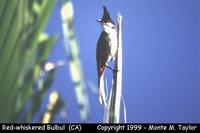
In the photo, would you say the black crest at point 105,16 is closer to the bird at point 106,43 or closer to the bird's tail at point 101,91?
the bird at point 106,43

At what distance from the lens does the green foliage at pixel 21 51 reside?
1.95 feet

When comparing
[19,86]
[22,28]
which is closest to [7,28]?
[22,28]

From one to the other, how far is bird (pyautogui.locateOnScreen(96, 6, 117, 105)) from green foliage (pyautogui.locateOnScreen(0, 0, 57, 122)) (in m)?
0.76

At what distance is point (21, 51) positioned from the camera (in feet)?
2.08

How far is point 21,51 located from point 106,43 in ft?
2.66

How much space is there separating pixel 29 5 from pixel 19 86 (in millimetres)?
183

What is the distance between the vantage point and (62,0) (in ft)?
2.13

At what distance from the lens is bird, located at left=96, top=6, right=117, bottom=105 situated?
140 centimetres

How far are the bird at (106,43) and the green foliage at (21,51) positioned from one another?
76cm

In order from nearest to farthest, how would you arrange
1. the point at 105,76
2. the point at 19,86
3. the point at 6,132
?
the point at 19,86
the point at 6,132
the point at 105,76

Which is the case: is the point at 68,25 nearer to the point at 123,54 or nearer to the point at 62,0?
the point at 62,0
